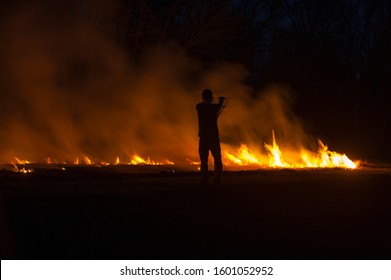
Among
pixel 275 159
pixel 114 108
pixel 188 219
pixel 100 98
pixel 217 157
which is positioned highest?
pixel 100 98

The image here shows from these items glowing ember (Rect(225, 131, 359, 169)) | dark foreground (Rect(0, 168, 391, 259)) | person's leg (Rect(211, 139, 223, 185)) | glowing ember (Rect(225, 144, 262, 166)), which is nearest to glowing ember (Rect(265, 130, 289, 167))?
glowing ember (Rect(225, 131, 359, 169))

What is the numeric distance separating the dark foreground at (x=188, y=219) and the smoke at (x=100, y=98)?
759cm

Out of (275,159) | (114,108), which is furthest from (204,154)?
(114,108)

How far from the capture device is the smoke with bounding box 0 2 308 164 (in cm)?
2072

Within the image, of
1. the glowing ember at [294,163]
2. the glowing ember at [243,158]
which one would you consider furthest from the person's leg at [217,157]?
the glowing ember at [243,158]

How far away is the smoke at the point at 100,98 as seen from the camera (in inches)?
816

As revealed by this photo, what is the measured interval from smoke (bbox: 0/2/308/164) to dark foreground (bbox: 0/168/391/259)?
7587mm

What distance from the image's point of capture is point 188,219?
8570mm

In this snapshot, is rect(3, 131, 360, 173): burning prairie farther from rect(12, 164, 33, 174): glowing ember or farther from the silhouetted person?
the silhouetted person

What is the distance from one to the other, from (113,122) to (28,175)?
28.7 ft

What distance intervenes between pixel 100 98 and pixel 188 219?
14541mm

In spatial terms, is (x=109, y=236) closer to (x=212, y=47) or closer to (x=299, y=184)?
(x=299, y=184)

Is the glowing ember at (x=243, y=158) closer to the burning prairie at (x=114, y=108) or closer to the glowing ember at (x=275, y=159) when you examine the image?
the burning prairie at (x=114, y=108)

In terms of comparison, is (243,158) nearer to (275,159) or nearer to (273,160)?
(273,160)
